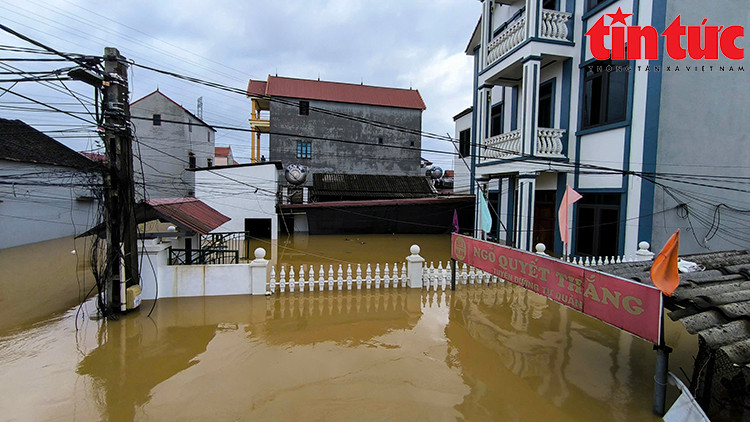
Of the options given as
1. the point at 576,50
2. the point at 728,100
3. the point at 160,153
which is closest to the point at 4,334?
the point at 576,50

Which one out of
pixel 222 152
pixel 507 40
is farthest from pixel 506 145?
pixel 222 152

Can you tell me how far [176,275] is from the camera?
27.7 ft

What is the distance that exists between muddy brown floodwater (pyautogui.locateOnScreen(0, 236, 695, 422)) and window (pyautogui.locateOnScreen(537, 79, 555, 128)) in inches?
298

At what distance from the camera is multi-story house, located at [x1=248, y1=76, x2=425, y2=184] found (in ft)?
95.4

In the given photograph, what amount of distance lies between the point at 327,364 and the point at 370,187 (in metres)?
19.8

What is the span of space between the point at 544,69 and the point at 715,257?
922 cm

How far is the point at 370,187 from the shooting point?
2480 centimetres

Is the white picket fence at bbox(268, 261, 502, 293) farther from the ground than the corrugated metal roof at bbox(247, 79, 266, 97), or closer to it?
closer to it

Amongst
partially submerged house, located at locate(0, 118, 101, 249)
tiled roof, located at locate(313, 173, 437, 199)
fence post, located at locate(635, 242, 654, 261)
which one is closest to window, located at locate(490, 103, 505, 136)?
fence post, located at locate(635, 242, 654, 261)

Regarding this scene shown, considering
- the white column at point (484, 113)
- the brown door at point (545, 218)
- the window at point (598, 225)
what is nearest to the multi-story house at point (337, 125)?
the white column at point (484, 113)

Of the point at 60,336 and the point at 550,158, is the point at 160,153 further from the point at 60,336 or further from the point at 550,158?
the point at 550,158

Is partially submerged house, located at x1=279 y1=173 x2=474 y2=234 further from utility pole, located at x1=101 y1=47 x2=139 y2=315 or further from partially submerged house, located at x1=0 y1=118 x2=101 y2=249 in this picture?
utility pole, located at x1=101 y1=47 x2=139 y2=315

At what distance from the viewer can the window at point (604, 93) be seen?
10.2 meters

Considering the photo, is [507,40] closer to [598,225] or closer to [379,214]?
[598,225]
